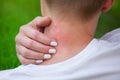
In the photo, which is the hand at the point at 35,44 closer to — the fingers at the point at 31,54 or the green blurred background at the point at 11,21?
the fingers at the point at 31,54

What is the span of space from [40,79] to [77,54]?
0.13 m

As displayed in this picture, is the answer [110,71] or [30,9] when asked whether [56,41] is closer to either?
[110,71]

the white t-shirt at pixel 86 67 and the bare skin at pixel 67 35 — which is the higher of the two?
the bare skin at pixel 67 35

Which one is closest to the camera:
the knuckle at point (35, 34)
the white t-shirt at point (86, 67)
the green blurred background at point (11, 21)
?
the white t-shirt at point (86, 67)

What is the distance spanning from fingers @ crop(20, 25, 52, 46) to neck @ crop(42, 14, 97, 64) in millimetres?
23

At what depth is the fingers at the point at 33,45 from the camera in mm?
1026

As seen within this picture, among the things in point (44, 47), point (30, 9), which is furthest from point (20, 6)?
point (44, 47)

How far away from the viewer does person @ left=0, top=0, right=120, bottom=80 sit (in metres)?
0.95

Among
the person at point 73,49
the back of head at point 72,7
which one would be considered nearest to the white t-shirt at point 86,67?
the person at point 73,49

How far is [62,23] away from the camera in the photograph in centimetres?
101

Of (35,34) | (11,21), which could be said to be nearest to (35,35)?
(35,34)

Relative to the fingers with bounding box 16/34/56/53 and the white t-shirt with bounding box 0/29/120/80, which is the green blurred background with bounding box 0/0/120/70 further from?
the white t-shirt with bounding box 0/29/120/80

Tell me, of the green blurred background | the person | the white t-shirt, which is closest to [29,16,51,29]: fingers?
the person

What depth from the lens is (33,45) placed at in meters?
1.09
